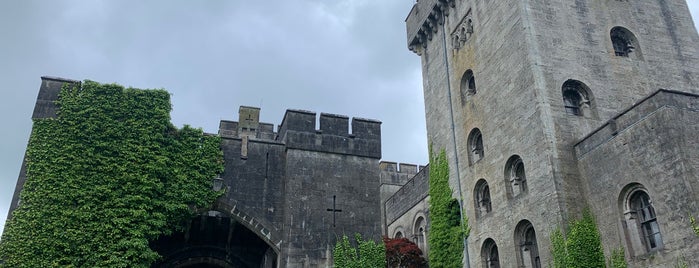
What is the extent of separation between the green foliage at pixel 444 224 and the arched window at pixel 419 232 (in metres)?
4.79

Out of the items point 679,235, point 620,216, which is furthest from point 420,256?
point 679,235

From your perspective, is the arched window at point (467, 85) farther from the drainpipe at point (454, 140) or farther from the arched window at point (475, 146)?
the arched window at point (475, 146)

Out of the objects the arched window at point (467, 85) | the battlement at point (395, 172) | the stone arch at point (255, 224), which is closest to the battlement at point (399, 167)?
the battlement at point (395, 172)

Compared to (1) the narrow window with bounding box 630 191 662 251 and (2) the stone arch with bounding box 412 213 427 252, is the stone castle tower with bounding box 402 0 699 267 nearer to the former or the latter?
(1) the narrow window with bounding box 630 191 662 251

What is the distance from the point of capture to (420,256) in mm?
26875

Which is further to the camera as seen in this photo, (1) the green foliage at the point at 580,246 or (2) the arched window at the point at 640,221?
(1) the green foliage at the point at 580,246

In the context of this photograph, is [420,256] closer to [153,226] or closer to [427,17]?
[427,17]

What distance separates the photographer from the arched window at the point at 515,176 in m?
18.8

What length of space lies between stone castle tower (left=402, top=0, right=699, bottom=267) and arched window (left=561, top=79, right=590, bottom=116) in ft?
0.15

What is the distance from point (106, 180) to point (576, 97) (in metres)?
15.2

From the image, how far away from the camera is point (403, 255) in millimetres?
26031

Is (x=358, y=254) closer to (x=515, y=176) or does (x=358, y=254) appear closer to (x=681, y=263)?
(x=515, y=176)

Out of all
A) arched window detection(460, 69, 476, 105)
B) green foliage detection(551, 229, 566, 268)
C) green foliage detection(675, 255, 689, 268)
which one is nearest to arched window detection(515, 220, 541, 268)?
green foliage detection(551, 229, 566, 268)

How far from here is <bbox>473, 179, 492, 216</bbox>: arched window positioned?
20812mm
